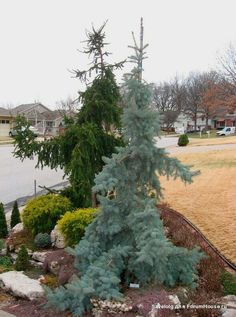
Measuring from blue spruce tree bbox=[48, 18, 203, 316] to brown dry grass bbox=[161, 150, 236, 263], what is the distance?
7.18 ft

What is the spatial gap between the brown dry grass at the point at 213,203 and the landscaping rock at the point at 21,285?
3467mm

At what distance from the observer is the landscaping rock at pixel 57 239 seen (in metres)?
8.09

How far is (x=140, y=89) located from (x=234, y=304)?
10.8 ft

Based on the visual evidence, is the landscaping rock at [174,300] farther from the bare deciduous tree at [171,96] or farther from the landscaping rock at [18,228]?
the bare deciduous tree at [171,96]

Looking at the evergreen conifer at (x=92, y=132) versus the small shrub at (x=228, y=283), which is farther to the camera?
the evergreen conifer at (x=92, y=132)

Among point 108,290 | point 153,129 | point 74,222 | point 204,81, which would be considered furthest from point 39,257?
point 204,81

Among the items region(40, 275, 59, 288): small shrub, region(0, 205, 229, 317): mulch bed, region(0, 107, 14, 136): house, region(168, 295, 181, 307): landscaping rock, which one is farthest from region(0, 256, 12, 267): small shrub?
region(0, 107, 14, 136): house

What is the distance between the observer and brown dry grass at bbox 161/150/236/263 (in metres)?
8.20

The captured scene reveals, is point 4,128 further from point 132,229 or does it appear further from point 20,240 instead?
point 132,229

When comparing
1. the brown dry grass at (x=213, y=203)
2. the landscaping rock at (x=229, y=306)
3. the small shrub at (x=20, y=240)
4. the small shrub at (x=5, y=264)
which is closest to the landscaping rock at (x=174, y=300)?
the landscaping rock at (x=229, y=306)

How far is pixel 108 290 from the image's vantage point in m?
5.25

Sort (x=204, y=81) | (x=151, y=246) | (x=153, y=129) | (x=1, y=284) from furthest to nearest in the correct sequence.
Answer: (x=204, y=81), (x=1, y=284), (x=153, y=129), (x=151, y=246)

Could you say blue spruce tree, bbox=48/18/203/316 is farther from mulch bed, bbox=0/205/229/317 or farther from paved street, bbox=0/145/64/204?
paved street, bbox=0/145/64/204

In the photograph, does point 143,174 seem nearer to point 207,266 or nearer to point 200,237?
point 207,266
